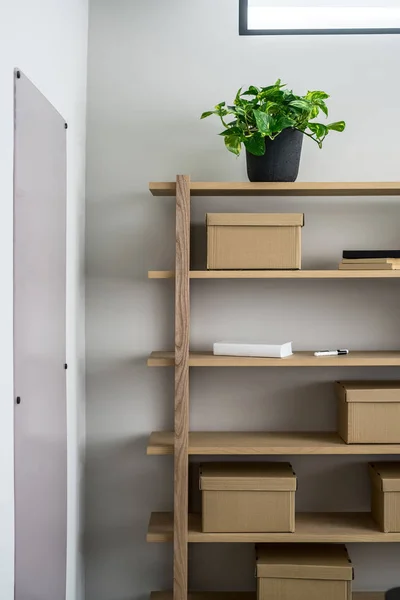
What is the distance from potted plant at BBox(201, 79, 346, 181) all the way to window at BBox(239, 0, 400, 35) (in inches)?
17.1

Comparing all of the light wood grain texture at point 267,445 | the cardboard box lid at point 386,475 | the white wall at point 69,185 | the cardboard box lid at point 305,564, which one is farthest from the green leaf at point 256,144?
the cardboard box lid at point 305,564

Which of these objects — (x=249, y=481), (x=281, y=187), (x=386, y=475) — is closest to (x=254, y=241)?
(x=281, y=187)

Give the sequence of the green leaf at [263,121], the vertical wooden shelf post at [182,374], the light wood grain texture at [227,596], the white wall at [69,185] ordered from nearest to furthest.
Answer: the white wall at [69,185] < the green leaf at [263,121] < the vertical wooden shelf post at [182,374] < the light wood grain texture at [227,596]

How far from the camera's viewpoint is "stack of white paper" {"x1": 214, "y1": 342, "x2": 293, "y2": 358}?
212 centimetres

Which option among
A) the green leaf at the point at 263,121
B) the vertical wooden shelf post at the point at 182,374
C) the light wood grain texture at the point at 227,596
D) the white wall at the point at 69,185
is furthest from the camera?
the light wood grain texture at the point at 227,596

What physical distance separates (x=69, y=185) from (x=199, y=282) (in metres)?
0.59

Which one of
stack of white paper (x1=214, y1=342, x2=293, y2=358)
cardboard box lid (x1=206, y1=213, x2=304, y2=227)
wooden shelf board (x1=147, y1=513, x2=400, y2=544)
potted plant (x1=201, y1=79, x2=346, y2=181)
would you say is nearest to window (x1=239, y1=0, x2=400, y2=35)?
potted plant (x1=201, y1=79, x2=346, y2=181)

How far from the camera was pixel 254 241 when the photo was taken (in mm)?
2102

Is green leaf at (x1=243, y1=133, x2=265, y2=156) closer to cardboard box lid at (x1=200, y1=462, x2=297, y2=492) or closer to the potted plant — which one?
the potted plant

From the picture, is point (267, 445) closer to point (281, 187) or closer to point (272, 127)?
point (281, 187)

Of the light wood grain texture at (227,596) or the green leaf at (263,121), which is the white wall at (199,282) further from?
the green leaf at (263,121)

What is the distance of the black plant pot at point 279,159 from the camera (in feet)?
6.89

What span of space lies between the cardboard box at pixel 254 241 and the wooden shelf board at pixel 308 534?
863 millimetres

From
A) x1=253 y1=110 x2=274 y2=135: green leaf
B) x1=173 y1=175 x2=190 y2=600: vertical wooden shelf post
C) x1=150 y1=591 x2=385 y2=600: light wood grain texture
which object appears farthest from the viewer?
x1=150 y1=591 x2=385 y2=600: light wood grain texture
